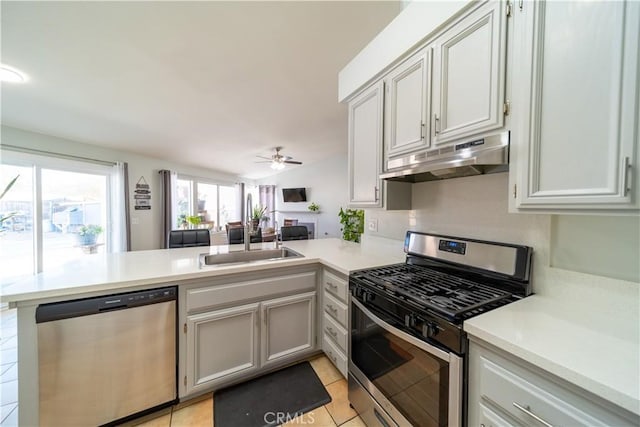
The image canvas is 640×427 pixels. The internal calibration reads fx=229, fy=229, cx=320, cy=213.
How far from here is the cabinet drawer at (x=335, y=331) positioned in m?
1.62

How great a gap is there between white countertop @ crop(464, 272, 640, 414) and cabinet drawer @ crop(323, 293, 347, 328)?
0.91 metres

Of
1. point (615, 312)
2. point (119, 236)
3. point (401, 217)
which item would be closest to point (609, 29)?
point (615, 312)

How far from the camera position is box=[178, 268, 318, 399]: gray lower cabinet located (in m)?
1.47

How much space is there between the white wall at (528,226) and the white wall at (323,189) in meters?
4.23

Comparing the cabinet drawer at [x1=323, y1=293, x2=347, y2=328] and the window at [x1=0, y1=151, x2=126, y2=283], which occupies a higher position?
the window at [x1=0, y1=151, x2=126, y2=283]

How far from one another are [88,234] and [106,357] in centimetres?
384

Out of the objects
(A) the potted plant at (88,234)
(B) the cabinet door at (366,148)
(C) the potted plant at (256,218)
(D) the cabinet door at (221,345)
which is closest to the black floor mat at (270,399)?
(D) the cabinet door at (221,345)

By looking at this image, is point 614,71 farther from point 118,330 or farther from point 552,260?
point 118,330

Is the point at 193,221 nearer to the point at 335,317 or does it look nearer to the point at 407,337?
the point at 335,317

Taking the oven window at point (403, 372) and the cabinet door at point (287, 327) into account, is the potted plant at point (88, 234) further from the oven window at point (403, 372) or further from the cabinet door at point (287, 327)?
the oven window at point (403, 372)

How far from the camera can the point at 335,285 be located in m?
1.70

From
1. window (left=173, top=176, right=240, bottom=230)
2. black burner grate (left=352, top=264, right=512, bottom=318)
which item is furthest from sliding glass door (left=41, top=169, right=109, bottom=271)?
black burner grate (left=352, top=264, right=512, bottom=318)

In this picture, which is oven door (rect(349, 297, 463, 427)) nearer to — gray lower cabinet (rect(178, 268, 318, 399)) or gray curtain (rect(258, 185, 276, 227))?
gray lower cabinet (rect(178, 268, 318, 399))

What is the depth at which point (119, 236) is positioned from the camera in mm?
4266
